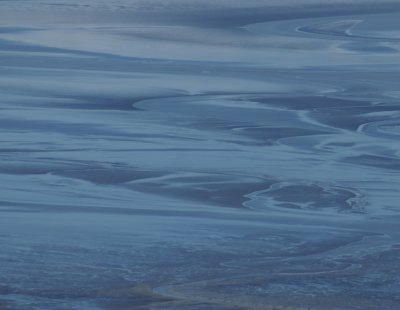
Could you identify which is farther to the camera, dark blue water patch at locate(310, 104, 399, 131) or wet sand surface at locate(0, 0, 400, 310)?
dark blue water patch at locate(310, 104, 399, 131)

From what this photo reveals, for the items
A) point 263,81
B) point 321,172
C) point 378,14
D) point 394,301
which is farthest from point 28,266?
point 378,14

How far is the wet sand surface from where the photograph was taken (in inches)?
215

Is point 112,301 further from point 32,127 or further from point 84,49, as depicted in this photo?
point 84,49

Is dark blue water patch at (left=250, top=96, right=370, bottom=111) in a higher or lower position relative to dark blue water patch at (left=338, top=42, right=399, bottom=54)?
lower

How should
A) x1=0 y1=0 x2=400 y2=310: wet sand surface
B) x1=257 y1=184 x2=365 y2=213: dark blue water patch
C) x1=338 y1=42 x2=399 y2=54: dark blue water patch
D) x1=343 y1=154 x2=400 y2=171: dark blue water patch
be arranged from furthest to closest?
x1=338 y1=42 x2=399 y2=54: dark blue water patch < x1=343 y1=154 x2=400 y2=171: dark blue water patch < x1=257 y1=184 x2=365 y2=213: dark blue water patch < x1=0 y1=0 x2=400 y2=310: wet sand surface

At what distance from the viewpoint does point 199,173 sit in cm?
778

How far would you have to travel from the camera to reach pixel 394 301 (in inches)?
203

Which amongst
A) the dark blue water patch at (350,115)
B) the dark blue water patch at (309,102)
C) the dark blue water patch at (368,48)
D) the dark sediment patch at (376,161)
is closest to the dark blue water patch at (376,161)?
the dark sediment patch at (376,161)

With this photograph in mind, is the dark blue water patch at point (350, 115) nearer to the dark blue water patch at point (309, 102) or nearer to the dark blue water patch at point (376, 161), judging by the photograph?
the dark blue water patch at point (309, 102)

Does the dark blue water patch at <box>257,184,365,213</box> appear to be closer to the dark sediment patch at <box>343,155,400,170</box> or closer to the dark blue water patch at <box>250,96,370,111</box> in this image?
the dark sediment patch at <box>343,155,400,170</box>

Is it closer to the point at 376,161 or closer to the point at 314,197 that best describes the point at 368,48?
the point at 376,161

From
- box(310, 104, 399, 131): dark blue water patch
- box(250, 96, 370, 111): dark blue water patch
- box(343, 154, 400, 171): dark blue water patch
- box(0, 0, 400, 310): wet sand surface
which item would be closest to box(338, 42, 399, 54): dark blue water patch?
box(0, 0, 400, 310): wet sand surface

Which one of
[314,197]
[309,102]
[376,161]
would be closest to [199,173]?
[314,197]

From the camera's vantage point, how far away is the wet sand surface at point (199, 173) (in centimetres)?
545
